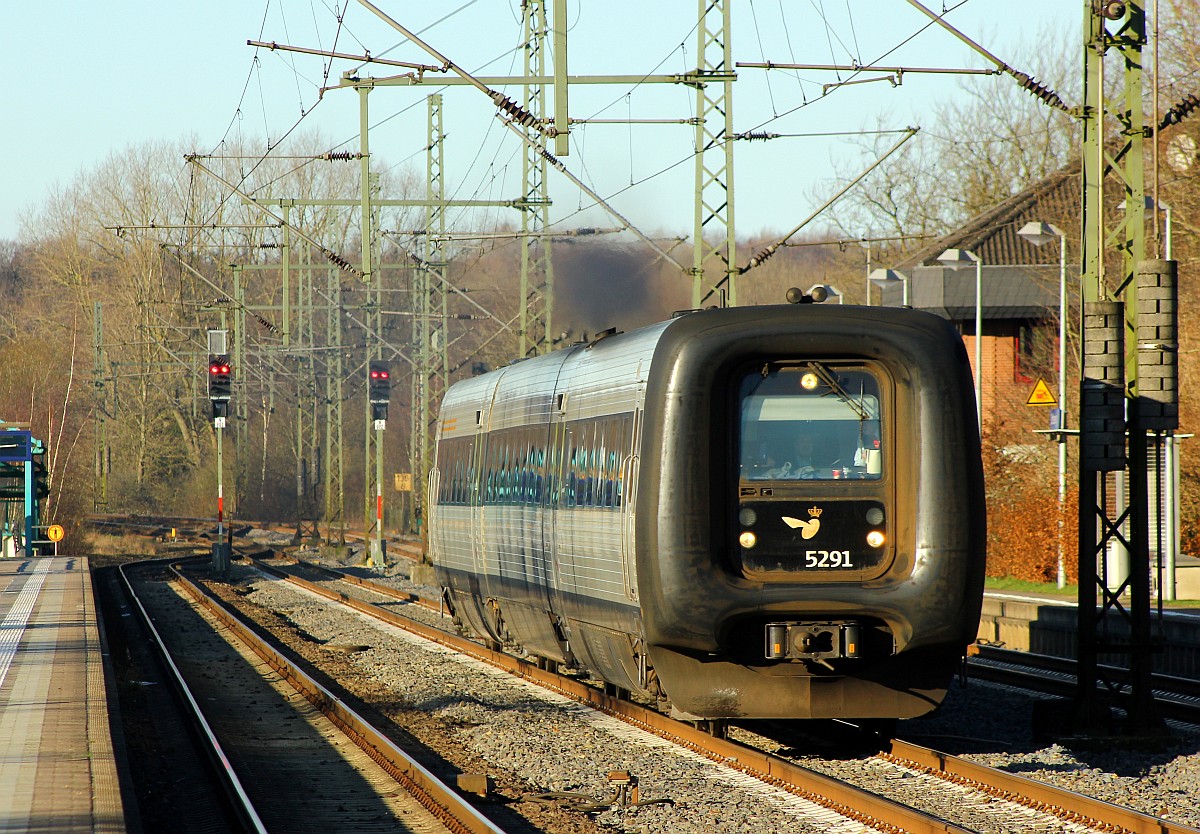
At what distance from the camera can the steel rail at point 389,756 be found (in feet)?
32.3

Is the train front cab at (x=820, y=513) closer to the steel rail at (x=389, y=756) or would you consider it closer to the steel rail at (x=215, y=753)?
the steel rail at (x=389, y=756)

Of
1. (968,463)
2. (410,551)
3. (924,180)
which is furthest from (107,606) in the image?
(924,180)

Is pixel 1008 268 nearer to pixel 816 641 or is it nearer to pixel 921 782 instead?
pixel 816 641

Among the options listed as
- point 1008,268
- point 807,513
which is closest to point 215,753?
point 807,513

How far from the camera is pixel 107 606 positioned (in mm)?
29609

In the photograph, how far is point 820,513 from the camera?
432 inches

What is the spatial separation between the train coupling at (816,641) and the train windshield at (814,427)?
101 cm

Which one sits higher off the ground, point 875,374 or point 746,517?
point 875,374

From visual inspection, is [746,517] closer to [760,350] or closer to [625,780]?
[760,350]

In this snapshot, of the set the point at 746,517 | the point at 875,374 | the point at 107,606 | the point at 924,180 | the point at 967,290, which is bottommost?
the point at 107,606

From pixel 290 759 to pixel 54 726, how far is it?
182 centimetres

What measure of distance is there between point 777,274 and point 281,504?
2379cm

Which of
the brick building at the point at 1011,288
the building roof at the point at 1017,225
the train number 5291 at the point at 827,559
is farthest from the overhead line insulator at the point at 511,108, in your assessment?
the building roof at the point at 1017,225

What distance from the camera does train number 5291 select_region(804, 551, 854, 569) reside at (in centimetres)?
1095
